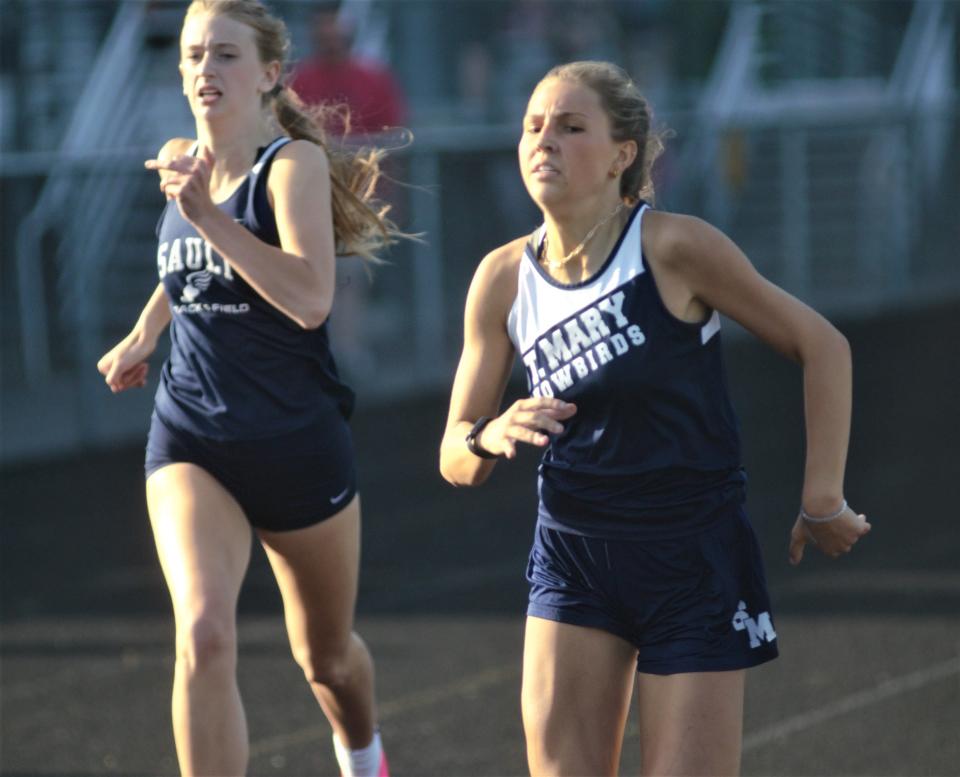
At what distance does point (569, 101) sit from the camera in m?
3.55

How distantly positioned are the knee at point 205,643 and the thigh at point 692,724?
103cm

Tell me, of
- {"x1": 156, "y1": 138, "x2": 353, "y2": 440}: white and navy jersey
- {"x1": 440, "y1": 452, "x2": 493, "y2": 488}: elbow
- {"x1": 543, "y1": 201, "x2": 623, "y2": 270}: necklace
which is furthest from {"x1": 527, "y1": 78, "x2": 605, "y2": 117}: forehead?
{"x1": 156, "y1": 138, "x2": 353, "y2": 440}: white and navy jersey

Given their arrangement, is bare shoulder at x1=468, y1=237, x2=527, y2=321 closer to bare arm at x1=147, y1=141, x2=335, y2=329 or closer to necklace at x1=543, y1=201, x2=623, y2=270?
necklace at x1=543, y1=201, x2=623, y2=270

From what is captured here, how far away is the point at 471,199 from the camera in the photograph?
1448 cm

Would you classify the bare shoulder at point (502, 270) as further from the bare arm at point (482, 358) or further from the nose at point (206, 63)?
the nose at point (206, 63)

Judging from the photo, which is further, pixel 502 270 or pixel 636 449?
pixel 502 270

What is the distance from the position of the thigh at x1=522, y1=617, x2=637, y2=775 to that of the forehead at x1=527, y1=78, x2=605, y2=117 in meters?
1.00

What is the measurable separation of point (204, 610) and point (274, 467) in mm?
436

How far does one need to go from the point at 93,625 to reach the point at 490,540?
2156 millimetres

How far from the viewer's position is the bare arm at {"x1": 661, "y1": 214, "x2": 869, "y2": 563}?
3510mm

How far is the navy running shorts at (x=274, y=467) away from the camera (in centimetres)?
431

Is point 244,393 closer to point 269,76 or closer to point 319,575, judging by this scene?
point 319,575

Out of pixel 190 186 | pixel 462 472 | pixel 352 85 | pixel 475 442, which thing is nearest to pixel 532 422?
pixel 475 442

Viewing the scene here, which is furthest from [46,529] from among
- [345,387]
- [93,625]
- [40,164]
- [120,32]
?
[120,32]
